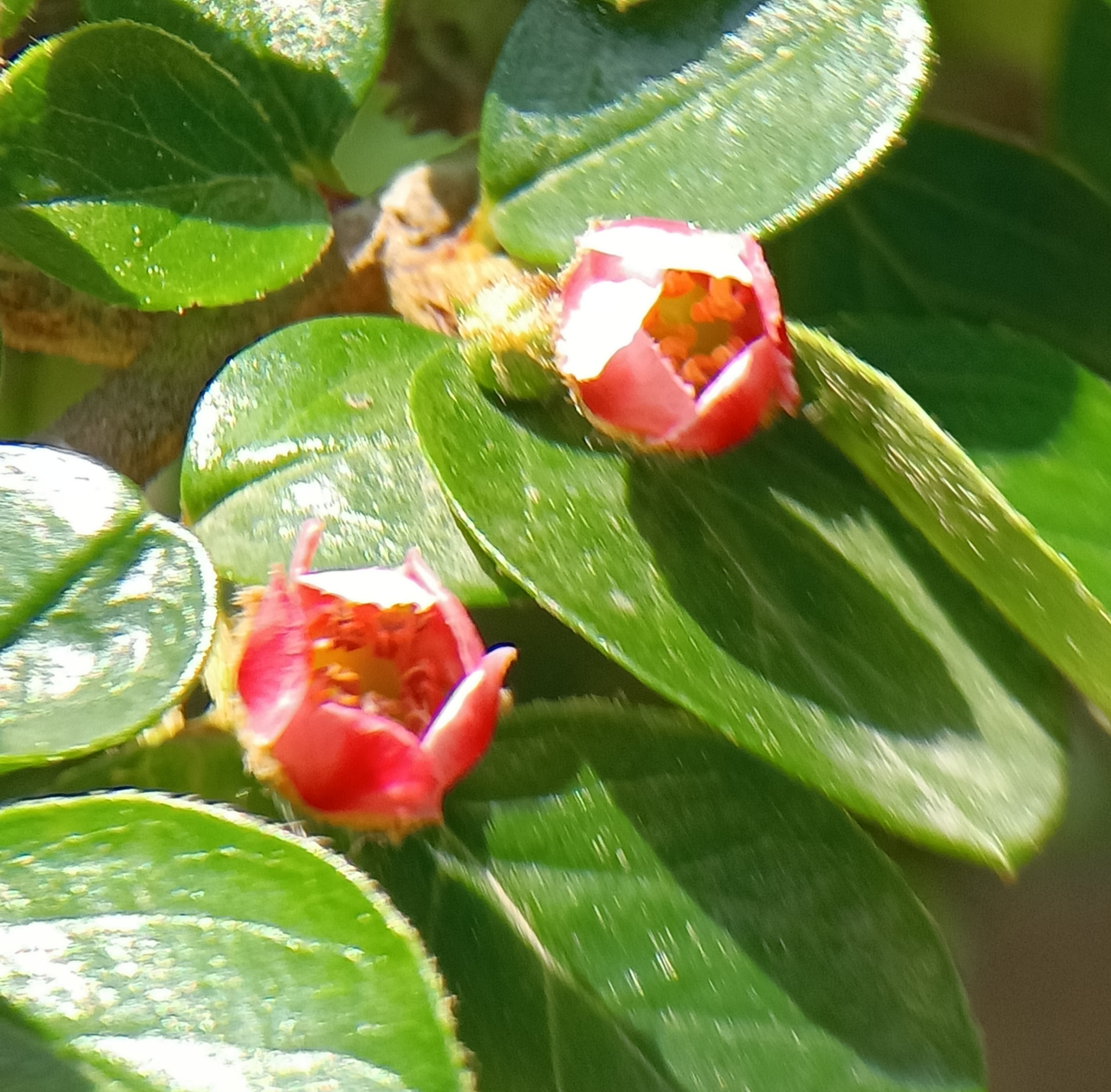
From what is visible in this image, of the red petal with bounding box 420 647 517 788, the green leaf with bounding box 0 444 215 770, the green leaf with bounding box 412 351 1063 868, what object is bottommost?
the green leaf with bounding box 0 444 215 770

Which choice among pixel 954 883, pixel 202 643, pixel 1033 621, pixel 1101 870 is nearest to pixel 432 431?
pixel 202 643

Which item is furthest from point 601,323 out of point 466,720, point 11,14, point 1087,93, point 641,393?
point 1087,93

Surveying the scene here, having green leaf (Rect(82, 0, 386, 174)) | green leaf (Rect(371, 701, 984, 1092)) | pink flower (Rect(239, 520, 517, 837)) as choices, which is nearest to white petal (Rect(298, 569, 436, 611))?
pink flower (Rect(239, 520, 517, 837))

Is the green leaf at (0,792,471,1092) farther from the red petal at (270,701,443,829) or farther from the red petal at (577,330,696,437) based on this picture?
the red petal at (577,330,696,437)

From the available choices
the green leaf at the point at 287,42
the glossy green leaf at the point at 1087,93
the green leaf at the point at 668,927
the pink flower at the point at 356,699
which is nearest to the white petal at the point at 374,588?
the pink flower at the point at 356,699

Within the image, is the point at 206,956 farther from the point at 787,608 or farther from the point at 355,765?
the point at 787,608

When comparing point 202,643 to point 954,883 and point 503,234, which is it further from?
point 954,883

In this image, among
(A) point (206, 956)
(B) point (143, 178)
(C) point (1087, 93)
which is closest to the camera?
(A) point (206, 956)
